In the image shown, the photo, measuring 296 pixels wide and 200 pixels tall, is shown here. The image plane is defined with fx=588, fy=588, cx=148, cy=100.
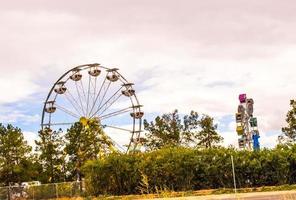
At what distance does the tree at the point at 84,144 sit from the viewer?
185 ft

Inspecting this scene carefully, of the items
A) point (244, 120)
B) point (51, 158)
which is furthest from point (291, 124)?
point (51, 158)

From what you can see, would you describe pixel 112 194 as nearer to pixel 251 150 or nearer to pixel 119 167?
pixel 119 167

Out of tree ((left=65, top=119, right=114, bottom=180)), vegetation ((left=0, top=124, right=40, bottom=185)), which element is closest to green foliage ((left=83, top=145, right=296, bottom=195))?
Answer: tree ((left=65, top=119, right=114, bottom=180))

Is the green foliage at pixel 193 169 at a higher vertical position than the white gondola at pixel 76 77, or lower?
lower

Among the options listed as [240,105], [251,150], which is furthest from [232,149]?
[240,105]

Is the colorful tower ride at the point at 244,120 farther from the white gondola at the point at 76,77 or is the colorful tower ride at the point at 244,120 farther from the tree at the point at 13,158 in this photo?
the tree at the point at 13,158

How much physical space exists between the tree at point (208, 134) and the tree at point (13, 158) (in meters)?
21.3

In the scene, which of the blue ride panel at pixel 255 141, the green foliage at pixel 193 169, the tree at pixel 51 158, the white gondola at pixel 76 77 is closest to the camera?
the green foliage at pixel 193 169

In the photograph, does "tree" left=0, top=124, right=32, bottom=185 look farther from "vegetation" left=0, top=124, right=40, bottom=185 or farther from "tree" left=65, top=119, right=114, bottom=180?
"tree" left=65, top=119, right=114, bottom=180

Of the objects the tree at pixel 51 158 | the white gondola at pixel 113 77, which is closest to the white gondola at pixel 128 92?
the white gondola at pixel 113 77

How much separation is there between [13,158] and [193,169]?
3413 centimetres

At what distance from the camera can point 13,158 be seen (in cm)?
6562

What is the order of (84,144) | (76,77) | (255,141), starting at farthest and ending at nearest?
1. (84,144)
2. (76,77)
3. (255,141)

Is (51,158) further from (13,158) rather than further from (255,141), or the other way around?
(255,141)
